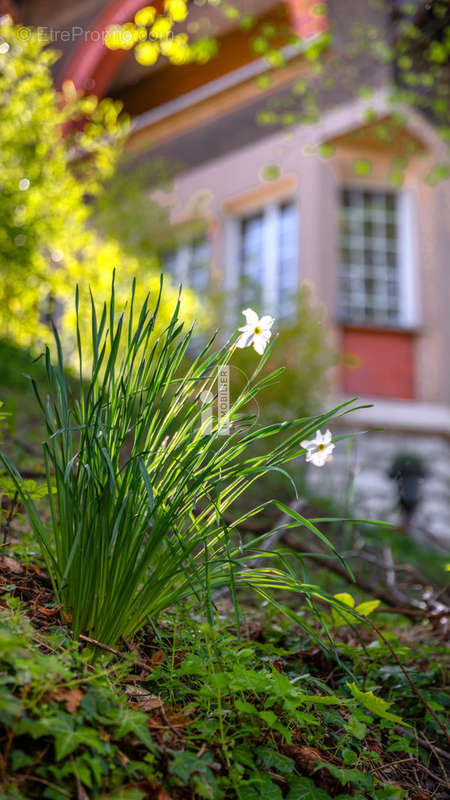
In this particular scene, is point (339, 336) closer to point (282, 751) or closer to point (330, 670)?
point (330, 670)

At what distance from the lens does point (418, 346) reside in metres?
8.16

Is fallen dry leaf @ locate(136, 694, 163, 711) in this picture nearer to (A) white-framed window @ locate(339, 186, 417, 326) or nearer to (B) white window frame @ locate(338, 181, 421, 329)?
(B) white window frame @ locate(338, 181, 421, 329)

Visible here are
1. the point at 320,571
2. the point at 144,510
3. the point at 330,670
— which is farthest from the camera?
the point at 320,571

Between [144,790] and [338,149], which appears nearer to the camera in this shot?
[144,790]

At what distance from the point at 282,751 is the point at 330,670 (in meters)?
0.51

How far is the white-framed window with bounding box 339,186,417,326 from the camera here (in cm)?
845

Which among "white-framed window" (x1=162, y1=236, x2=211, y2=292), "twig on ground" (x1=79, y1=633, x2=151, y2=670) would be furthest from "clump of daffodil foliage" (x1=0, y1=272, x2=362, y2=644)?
"white-framed window" (x1=162, y1=236, x2=211, y2=292)

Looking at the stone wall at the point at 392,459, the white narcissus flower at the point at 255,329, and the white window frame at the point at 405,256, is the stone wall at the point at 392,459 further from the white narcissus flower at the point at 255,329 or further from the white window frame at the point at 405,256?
the white narcissus flower at the point at 255,329

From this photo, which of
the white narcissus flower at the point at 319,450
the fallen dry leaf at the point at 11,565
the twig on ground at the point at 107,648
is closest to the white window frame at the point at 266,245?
the white narcissus flower at the point at 319,450

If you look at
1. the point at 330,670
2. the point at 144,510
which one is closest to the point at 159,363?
the point at 144,510

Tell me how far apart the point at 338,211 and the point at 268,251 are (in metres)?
1.04

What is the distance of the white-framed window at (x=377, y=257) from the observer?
8445mm

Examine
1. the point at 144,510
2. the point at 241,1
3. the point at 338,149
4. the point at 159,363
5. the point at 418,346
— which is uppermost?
the point at 241,1

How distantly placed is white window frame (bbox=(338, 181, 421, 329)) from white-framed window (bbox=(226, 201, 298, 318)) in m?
0.67
